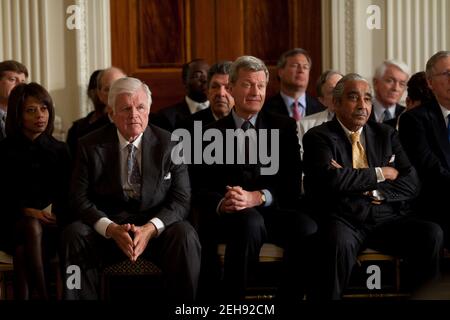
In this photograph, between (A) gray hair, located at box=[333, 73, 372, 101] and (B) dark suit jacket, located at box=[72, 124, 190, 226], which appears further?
(A) gray hair, located at box=[333, 73, 372, 101]

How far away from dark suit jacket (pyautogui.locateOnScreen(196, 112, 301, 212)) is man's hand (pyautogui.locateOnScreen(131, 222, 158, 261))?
1.32ft

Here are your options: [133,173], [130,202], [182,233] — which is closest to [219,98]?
[133,173]

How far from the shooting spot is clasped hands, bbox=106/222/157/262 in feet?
14.3

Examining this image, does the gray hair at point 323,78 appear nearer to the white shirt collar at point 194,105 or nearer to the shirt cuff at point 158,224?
the white shirt collar at point 194,105

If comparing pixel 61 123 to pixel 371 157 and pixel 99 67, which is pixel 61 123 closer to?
pixel 99 67

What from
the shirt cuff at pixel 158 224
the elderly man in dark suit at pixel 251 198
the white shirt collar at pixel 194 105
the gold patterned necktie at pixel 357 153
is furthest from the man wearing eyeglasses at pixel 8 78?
the gold patterned necktie at pixel 357 153

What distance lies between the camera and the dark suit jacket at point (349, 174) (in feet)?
14.8

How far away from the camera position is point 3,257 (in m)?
4.76

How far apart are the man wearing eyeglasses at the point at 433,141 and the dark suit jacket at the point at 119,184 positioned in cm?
125

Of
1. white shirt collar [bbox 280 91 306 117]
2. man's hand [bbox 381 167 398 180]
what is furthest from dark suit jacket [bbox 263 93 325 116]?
man's hand [bbox 381 167 398 180]

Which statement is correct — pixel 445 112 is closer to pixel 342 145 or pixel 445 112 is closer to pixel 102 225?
pixel 342 145

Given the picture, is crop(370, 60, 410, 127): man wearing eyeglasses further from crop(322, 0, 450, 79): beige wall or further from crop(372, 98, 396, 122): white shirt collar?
crop(322, 0, 450, 79): beige wall

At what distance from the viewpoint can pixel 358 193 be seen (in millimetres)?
4578

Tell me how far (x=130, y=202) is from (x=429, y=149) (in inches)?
63.8
